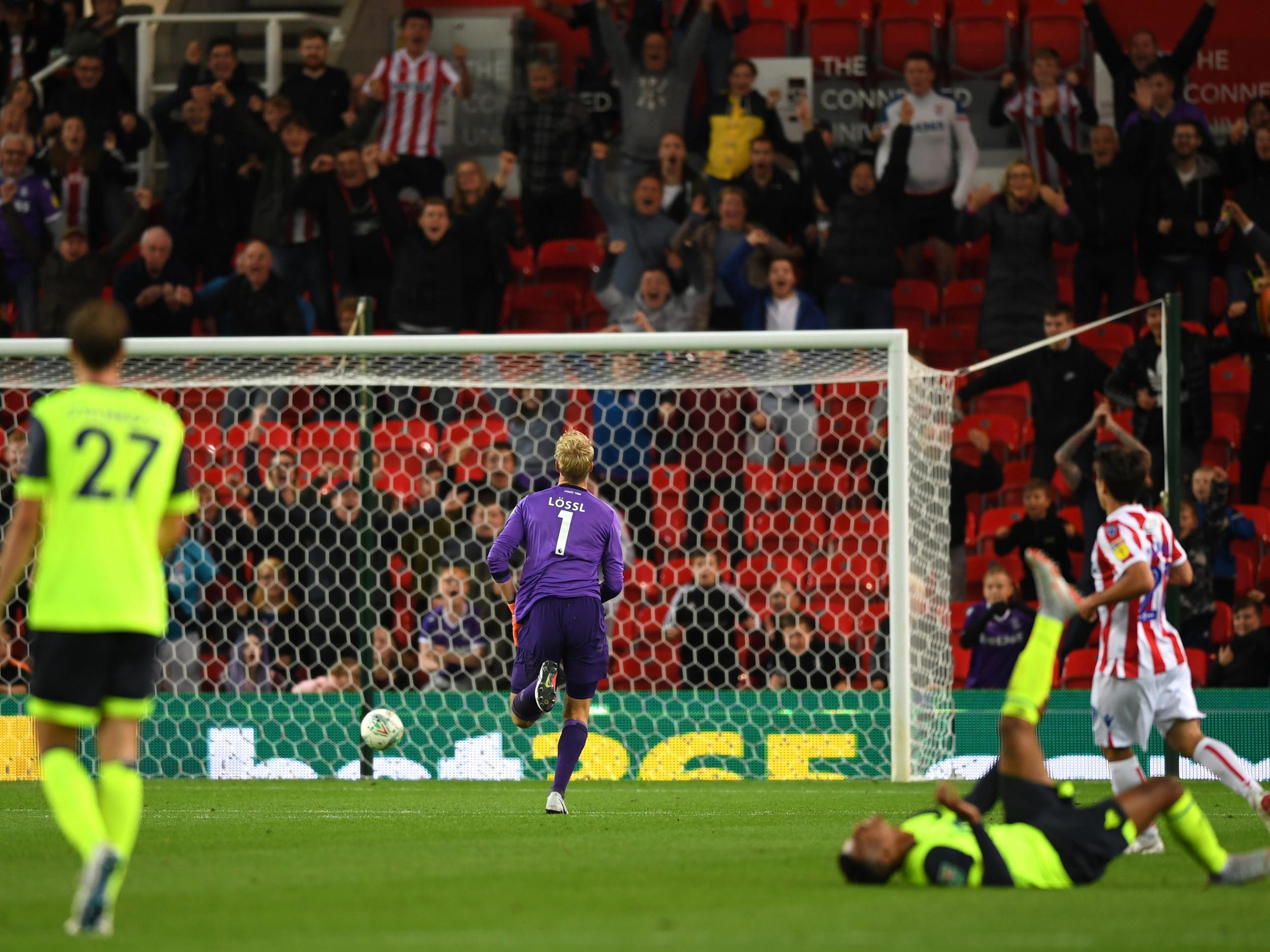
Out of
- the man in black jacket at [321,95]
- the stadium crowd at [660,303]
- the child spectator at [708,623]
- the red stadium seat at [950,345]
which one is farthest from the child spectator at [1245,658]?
the man in black jacket at [321,95]

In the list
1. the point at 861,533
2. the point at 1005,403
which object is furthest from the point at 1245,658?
the point at 1005,403

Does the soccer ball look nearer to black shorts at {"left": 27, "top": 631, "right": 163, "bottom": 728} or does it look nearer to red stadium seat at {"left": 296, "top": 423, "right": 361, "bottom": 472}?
red stadium seat at {"left": 296, "top": 423, "right": 361, "bottom": 472}

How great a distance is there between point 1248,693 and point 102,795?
28.7 feet

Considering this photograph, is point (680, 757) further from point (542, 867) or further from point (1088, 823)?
point (1088, 823)

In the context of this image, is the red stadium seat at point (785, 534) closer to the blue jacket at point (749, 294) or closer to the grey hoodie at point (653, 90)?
the blue jacket at point (749, 294)

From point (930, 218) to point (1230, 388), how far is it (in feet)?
9.59

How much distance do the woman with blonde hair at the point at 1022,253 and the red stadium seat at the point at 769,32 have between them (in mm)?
3881

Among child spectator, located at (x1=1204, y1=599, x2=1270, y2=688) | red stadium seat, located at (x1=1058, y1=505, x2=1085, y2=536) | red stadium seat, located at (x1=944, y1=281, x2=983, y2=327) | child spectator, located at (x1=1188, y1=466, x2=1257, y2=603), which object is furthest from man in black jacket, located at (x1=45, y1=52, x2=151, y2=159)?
child spectator, located at (x1=1204, y1=599, x2=1270, y2=688)

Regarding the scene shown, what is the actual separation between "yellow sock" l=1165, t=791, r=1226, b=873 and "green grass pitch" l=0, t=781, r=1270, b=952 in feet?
0.37

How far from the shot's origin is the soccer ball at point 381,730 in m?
10.6

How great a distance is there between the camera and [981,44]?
57.2 ft

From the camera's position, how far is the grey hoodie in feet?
51.1

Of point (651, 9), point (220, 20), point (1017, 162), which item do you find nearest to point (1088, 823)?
point (1017, 162)

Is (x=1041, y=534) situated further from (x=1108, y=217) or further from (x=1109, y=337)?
(x=1108, y=217)
